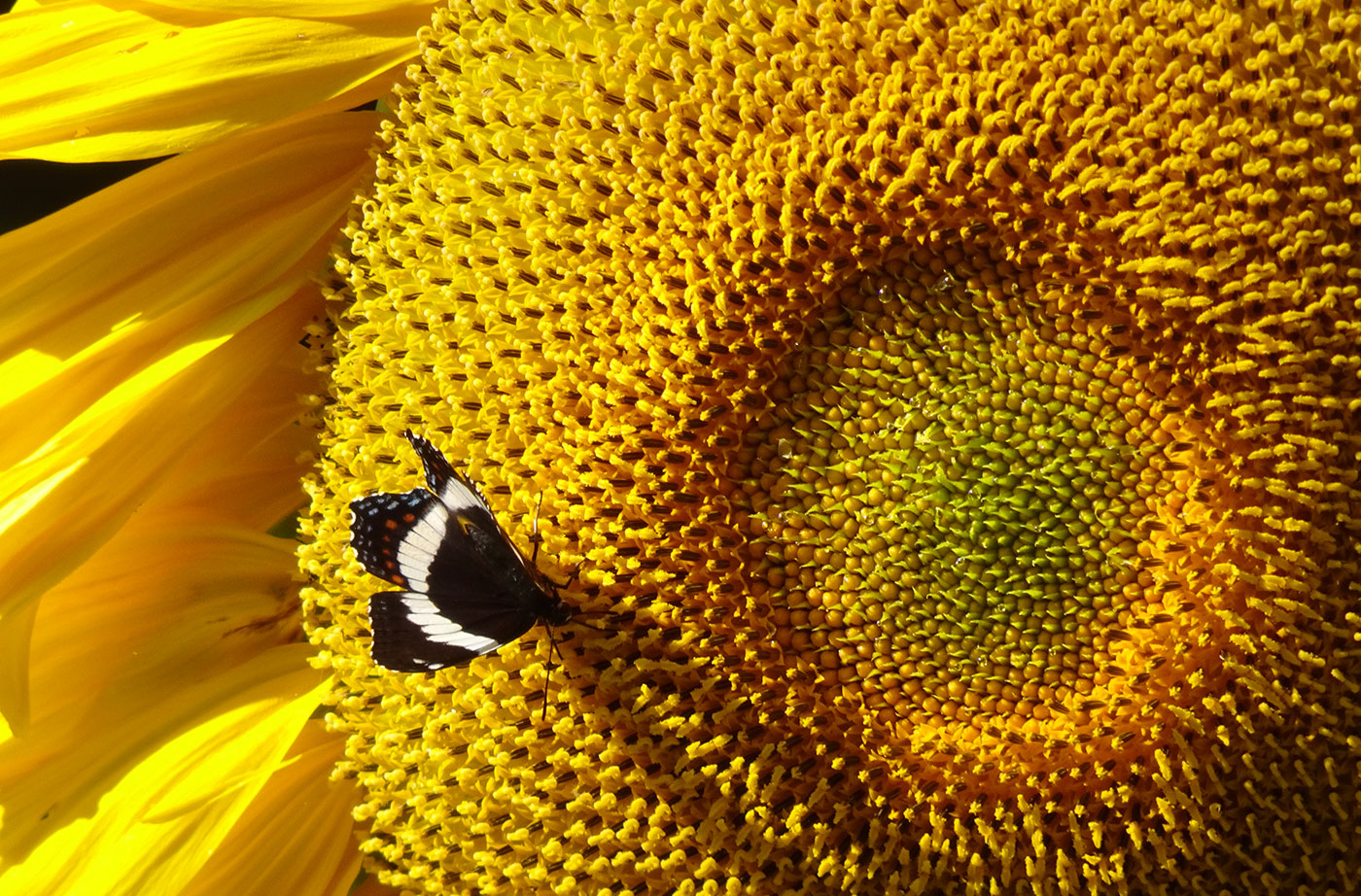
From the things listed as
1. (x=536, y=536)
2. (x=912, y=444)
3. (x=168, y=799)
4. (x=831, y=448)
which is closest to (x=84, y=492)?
(x=168, y=799)

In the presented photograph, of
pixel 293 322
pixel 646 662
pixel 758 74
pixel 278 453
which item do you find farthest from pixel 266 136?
pixel 646 662

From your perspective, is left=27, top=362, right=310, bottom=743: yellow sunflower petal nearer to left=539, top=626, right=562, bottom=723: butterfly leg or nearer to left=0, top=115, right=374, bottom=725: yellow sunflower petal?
left=0, top=115, right=374, bottom=725: yellow sunflower petal

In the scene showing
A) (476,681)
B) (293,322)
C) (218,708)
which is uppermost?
(293,322)

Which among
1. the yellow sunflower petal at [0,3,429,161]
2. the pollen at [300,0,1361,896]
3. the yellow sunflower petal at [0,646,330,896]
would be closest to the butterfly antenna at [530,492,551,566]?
the pollen at [300,0,1361,896]

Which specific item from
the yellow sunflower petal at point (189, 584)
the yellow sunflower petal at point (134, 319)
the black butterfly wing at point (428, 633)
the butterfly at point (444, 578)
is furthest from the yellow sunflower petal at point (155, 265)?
the black butterfly wing at point (428, 633)

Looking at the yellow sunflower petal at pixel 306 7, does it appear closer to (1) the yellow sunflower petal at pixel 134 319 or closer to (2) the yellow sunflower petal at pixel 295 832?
(1) the yellow sunflower petal at pixel 134 319

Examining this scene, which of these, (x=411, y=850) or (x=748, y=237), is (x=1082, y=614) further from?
(x=411, y=850)
